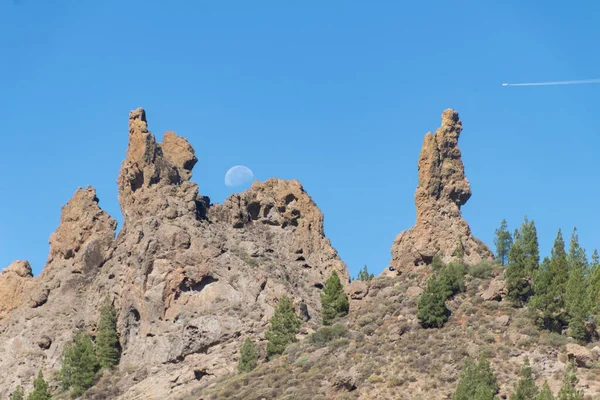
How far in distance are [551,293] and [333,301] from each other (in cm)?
2285

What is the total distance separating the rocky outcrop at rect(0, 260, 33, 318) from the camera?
148625 millimetres

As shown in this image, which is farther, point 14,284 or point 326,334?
point 14,284

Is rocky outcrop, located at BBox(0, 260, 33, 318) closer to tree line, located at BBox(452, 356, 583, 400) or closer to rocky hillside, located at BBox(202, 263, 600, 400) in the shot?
rocky hillside, located at BBox(202, 263, 600, 400)

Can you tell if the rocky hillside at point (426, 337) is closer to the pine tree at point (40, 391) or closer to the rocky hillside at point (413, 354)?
the rocky hillside at point (413, 354)

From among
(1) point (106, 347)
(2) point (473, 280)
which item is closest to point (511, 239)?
(2) point (473, 280)

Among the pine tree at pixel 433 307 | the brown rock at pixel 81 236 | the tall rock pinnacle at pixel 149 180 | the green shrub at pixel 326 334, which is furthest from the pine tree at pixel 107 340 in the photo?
the pine tree at pixel 433 307

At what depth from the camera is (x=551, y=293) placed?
122 metres

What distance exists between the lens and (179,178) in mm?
152250

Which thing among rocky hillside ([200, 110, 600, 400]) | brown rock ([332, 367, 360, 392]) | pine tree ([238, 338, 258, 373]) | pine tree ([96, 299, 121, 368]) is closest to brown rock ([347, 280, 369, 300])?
rocky hillside ([200, 110, 600, 400])

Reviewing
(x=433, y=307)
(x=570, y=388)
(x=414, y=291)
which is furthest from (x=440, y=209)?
(x=570, y=388)

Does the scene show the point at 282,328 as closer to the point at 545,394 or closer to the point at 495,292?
the point at 495,292

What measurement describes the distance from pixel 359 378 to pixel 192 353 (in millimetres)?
21013

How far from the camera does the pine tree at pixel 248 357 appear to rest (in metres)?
128

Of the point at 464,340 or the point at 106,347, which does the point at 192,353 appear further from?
the point at 464,340
